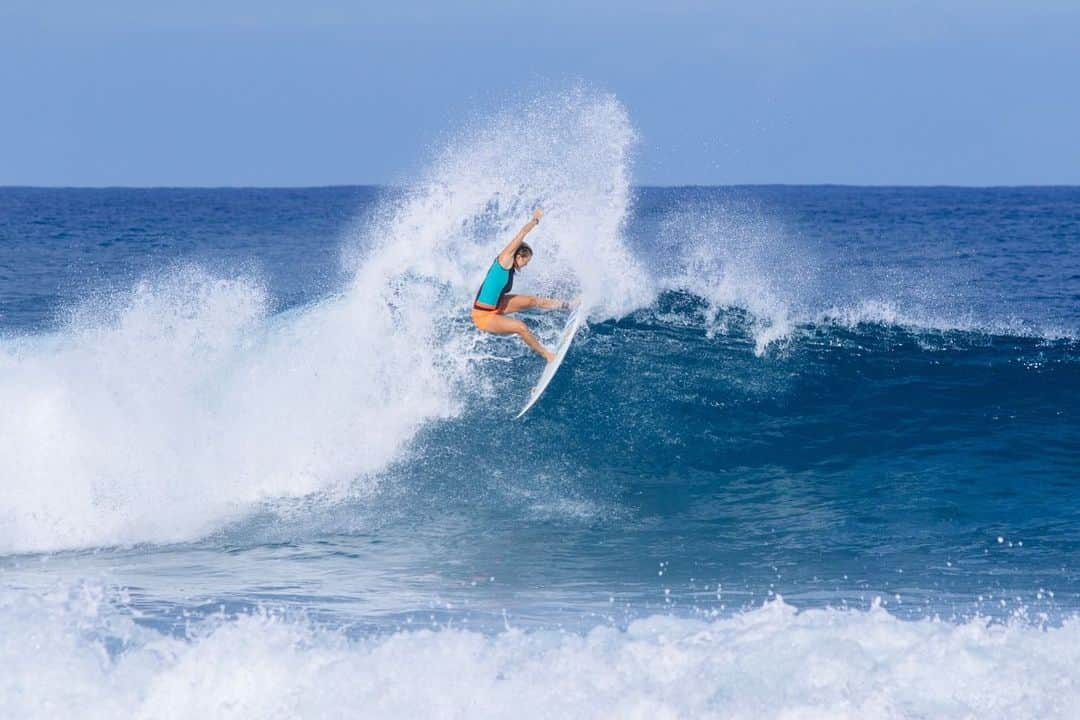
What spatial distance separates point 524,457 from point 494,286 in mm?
1794

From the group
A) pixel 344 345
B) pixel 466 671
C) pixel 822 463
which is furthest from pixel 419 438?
pixel 466 671

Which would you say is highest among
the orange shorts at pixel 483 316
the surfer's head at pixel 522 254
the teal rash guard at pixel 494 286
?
the surfer's head at pixel 522 254

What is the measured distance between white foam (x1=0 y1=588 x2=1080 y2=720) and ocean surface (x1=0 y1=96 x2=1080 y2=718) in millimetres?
16

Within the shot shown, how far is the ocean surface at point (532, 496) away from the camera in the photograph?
17.3 feet

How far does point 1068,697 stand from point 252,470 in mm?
6891

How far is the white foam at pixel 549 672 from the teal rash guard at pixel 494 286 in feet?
13.6

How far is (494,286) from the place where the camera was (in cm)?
938

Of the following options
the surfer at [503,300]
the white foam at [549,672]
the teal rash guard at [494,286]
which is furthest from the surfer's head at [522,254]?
the white foam at [549,672]

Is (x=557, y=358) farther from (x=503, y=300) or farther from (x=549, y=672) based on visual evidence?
(x=549, y=672)

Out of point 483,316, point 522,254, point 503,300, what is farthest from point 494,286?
point 522,254

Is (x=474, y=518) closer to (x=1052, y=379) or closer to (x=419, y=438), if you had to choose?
(x=419, y=438)

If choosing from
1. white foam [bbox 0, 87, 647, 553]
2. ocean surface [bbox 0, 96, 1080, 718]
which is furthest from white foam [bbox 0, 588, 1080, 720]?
white foam [bbox 0, 87, 647, 553]

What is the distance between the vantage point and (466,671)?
531 centimetres

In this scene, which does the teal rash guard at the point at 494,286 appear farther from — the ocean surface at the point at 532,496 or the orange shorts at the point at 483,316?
the ocean surface at the point at 532,496
